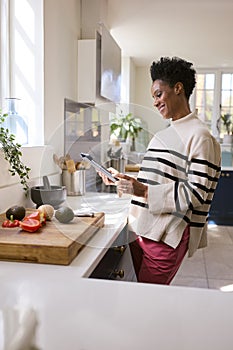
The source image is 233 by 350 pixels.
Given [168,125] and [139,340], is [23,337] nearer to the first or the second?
[139,340]

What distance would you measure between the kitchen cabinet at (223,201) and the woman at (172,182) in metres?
3.47

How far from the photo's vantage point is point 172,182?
1.32 meters

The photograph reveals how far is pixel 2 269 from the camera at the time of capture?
43.1 inches

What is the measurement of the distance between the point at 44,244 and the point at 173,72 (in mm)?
745

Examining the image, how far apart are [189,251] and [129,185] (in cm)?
36

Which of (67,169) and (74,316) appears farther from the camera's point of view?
(67,169)

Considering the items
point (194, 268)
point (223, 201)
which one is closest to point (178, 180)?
point (194, 268)

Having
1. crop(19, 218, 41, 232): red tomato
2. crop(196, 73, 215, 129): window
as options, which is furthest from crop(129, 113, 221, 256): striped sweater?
crop(196, 73, 215, 129): window

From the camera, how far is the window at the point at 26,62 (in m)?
2.01

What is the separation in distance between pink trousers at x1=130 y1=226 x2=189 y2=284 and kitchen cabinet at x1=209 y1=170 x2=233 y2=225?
3.52 meters

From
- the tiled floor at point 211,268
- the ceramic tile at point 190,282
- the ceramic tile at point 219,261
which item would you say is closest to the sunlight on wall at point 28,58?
the tiled floor at point 211,268

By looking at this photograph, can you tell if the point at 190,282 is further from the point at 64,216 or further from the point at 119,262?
the point at 64,216

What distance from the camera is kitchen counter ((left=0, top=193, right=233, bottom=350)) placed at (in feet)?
2.34

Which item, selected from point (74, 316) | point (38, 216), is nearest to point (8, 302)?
point (74, 316)
